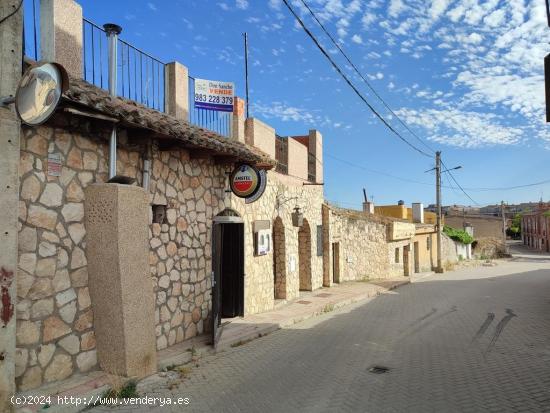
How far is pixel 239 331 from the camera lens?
9.11m

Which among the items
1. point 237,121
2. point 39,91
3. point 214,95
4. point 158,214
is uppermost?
point 214,95

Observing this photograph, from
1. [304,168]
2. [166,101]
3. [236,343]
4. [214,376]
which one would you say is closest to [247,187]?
[166,101]

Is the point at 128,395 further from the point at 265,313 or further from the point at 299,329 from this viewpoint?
the point at 265,313

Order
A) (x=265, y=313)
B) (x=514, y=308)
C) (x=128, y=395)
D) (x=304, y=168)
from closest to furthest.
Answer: (x=128, y=395) < (x=265, y=313) < (x=514, y=308) < (x=304, y=168)

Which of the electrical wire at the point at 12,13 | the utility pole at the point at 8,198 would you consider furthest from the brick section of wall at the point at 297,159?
the utility pole at the point at 8,198

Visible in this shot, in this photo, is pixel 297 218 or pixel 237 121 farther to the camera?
pixel 297 218

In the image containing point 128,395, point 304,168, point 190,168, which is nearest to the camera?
point 128,395

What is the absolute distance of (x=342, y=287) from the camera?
17.9m

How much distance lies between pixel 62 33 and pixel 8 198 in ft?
10.0

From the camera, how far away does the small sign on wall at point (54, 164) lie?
5375 millimetres

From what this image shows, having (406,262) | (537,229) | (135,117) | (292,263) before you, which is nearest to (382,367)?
(135,117)

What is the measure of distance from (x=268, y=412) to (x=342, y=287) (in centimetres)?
1306

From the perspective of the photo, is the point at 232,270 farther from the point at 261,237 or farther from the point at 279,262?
the point at 279,262

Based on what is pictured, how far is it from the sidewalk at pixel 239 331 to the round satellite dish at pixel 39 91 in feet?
10.1
